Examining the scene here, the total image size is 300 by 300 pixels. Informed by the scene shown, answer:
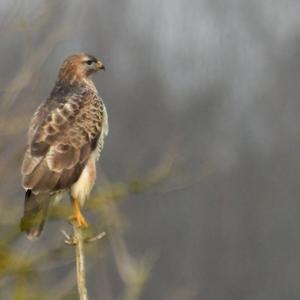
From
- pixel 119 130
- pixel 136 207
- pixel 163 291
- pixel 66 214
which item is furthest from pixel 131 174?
pixel 119 130

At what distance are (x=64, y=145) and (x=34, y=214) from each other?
4.37 feet

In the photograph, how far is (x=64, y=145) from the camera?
40.3ft

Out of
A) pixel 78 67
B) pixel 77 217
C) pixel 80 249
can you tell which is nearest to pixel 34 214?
pixel 77 217

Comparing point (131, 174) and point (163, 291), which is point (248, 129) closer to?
point (163, 291)

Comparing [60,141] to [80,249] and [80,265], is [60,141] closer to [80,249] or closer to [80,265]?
[80,249]

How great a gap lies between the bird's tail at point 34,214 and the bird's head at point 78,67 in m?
1.60

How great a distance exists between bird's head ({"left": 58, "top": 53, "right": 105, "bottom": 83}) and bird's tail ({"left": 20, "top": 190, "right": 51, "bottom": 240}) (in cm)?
160

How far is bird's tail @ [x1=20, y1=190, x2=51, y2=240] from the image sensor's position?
414 inches

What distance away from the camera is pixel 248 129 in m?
53.6

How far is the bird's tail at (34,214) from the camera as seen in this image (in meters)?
10.5

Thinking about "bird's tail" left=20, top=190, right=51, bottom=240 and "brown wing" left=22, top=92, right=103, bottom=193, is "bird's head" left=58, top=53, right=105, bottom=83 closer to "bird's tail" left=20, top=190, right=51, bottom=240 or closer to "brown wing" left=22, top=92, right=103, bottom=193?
"brown wing" left=22, top=92, right=103, bottom=193

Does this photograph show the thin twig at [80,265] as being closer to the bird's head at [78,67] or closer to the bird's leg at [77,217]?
the bird's leg at [77,217]

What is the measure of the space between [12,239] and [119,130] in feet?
134

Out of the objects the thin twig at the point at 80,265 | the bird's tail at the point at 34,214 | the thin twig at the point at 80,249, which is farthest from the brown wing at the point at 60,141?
the thin twig at the point at 80,265
